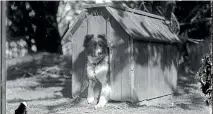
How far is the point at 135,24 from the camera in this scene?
968cm

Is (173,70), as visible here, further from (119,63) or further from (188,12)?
(188,12)

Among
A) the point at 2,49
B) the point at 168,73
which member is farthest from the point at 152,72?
the point at 2,49

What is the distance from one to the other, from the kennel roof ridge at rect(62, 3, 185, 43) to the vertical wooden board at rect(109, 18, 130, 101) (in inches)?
10.8

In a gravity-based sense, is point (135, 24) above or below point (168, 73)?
above

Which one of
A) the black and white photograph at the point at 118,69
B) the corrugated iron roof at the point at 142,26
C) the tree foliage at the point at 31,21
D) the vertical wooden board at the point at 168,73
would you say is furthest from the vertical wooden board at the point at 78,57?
the tree foliage at the point at 31,21

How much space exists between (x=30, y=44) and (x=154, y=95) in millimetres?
10404

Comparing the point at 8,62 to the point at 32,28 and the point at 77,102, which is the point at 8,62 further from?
the point at 77,102

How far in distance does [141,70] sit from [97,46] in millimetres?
1561

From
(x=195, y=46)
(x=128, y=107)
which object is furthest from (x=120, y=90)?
(x=195, y=46)

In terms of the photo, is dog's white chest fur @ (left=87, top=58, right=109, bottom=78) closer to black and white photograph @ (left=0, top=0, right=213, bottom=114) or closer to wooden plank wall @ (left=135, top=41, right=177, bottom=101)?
black and white photograph @ (left=0, top=0, right=213, bottom=114)

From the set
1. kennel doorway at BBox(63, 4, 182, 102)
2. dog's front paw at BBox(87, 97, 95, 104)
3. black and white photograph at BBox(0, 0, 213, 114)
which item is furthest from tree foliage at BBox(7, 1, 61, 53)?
dog's front paw at BBox(87, 97, 95, 104)

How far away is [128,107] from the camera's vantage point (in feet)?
28.9

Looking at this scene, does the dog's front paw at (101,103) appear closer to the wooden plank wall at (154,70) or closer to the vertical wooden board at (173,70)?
the wooden plank wall at (154,70)

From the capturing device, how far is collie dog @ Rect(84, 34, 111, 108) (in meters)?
9.02
